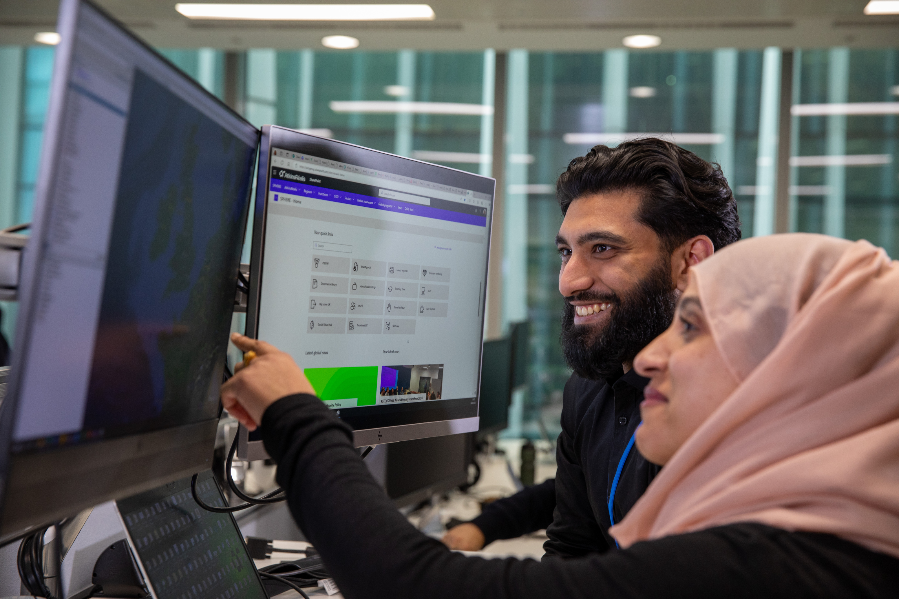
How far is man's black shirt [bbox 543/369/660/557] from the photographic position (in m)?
1.28

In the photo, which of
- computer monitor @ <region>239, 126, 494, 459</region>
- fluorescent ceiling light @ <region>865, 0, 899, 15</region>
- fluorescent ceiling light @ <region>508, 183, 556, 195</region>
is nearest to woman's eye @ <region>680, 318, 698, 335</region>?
computer monitor @ <region>239, 126, 494, 459</region>

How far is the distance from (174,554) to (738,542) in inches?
27.9

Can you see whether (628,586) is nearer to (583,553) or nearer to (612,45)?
(583,553)

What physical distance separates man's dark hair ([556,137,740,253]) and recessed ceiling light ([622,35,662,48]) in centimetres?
264

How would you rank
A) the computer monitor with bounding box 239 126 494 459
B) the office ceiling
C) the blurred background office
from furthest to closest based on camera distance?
1. the blurred background office
2. the office ceiling
3. the computer monitor with bounding box 239 126 494 459

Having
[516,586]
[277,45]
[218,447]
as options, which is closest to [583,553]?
[516,586]

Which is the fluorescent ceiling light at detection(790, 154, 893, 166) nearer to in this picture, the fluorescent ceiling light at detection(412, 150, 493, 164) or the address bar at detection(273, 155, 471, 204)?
the fluorescent ceiling light at detection(412, 150, 493, 164)

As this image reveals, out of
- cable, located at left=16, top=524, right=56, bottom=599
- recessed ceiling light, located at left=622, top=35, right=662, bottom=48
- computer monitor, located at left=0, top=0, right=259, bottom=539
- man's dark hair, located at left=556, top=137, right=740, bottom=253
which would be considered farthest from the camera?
recessed ceiling light, located at left=622, top=35, right=662, bottom=48

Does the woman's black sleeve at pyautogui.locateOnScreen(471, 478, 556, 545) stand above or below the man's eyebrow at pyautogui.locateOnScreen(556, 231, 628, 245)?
below

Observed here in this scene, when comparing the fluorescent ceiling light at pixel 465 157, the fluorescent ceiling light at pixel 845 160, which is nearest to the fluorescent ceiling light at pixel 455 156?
the fluorescent ceiling light at pixel 465 157

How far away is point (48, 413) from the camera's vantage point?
23.8 inches

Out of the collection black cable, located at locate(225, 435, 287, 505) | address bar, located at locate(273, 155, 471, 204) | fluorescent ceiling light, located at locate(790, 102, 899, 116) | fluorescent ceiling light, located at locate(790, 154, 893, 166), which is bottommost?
black cable, located at locate(225, 435, 287, 505)

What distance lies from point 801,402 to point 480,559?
0.37 metres

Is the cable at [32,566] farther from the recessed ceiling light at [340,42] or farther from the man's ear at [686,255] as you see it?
the recessed ceiling light at [340,42]
